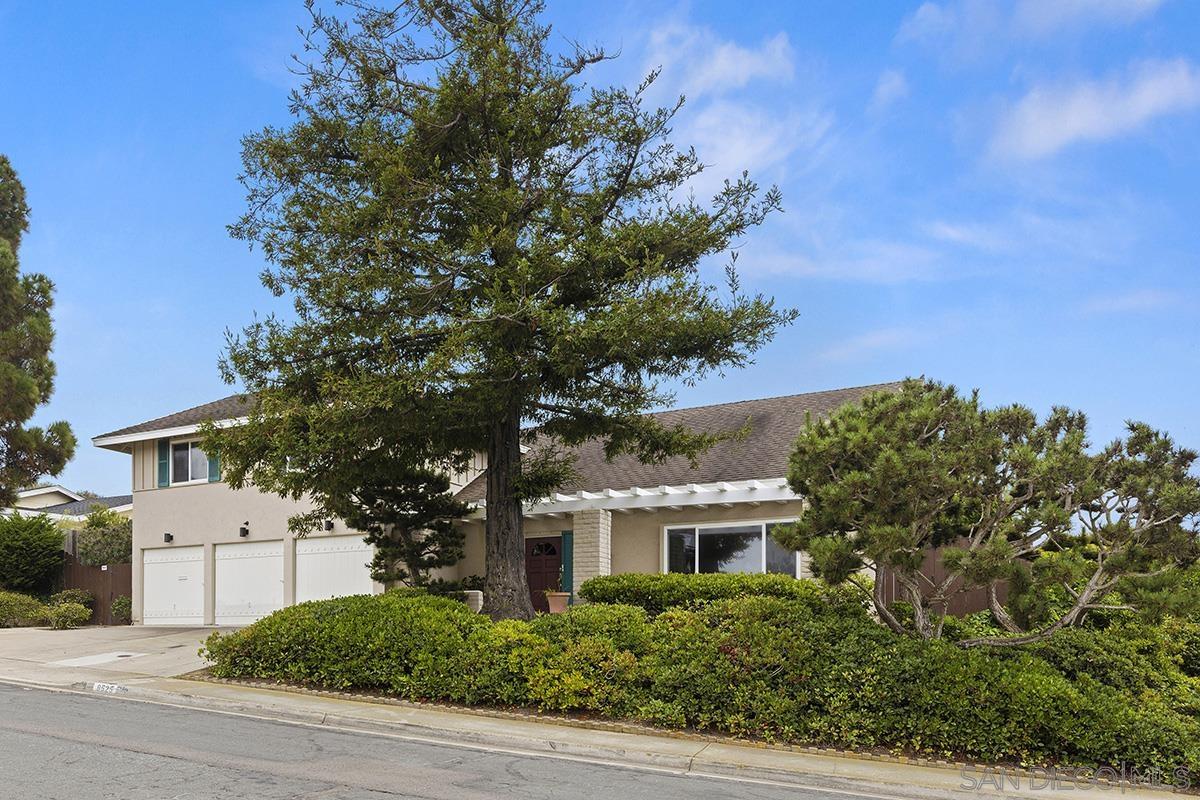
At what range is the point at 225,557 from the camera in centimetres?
2623

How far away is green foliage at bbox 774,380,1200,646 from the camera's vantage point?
10.7 metres

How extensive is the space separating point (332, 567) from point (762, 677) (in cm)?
1546

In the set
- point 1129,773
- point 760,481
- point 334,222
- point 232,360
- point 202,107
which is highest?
point 202,107

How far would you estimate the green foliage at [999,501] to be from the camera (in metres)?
10.7

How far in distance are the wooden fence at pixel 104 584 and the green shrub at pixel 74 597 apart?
131 mm

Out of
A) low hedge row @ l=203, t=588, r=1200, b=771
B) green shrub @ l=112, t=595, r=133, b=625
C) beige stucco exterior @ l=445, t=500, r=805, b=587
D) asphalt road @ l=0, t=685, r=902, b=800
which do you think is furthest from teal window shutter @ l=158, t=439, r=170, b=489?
asphalt road @ l=0, t=685, r=902, b=800

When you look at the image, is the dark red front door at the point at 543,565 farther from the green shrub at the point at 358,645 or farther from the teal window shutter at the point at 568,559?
the green shrub at the point at 358,645

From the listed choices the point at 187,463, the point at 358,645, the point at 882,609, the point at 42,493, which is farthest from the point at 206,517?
the point at 42,493

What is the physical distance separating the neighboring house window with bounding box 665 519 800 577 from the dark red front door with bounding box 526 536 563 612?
3.10 m

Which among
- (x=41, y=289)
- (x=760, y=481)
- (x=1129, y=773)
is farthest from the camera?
(x=41, y=289)

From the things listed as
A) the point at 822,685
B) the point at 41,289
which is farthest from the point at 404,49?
the point at 41,289

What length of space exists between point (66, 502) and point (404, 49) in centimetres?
4709

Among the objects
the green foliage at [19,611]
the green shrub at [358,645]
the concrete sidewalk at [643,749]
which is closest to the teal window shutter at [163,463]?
the green foliage at [19,611]

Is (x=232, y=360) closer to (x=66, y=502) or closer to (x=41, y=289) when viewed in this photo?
(x=41, y=289)
